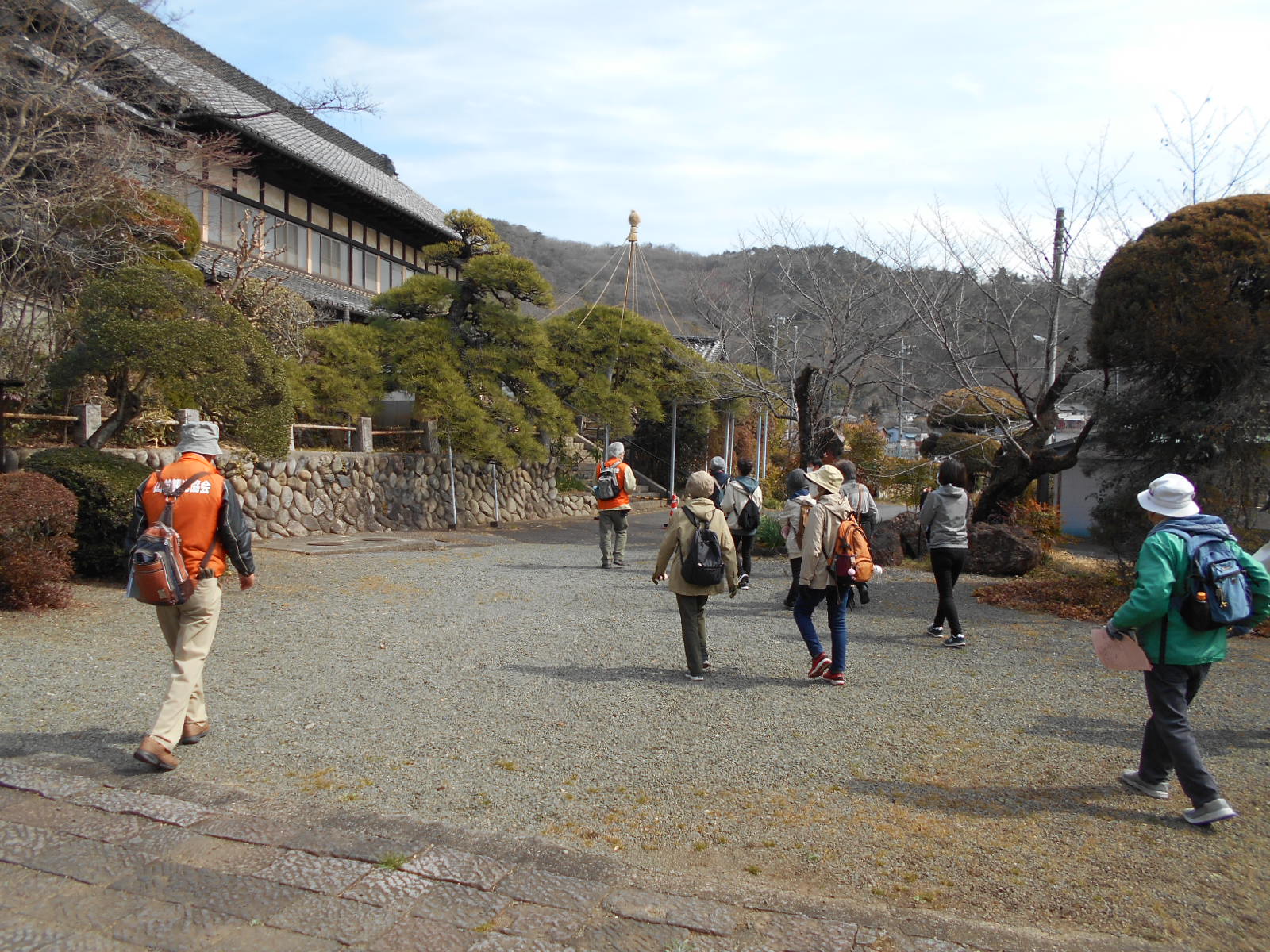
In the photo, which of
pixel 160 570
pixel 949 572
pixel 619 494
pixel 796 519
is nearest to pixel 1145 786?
pixel 949 572

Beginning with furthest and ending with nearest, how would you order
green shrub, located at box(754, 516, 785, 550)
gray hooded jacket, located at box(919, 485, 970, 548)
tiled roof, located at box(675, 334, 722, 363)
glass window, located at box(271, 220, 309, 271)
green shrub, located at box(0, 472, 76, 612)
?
tiled roof, located at box(675, 334, 722, 363) → glass window, located at box(271, 220, 309, 271) → green shrub, located at box(754, 516, 785, 550) → gray hooded jacket, located at box(919, 485, 970, 548) → green shrub, located at box(0, 472, 76, 612)

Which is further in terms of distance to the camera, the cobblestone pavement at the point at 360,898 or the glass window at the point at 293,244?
the glass window at the point at 293,244

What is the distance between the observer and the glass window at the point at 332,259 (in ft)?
62.1

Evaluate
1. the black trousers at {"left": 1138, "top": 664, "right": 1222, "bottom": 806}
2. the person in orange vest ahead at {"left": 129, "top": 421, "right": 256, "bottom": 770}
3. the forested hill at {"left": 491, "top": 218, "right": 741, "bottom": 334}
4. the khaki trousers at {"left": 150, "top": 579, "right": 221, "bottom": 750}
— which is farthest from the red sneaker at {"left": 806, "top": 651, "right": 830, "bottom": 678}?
the forested hill at {"left": 491, "top": 218, "right": 741, "bottom": 334}

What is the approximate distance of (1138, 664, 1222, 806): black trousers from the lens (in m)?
3.79

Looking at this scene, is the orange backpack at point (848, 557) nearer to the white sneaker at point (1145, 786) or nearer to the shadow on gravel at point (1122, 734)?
the shadow on gravel at point (1122, 734)

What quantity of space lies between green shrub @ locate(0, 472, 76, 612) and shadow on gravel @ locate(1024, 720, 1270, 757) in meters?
7.60

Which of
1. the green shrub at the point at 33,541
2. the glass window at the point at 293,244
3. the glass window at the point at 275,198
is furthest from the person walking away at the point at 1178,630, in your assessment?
the glass window at the point at 275,198

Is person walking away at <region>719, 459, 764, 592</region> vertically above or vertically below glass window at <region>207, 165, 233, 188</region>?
below

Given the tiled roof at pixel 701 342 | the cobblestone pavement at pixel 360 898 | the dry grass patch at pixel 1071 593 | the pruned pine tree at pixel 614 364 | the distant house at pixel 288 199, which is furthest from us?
the tiled roof at pixel 701 342

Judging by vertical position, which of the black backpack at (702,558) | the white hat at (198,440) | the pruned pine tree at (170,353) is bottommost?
the black backpack at (702,558)

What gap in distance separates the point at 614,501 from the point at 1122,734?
7021mm

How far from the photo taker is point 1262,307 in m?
8.23

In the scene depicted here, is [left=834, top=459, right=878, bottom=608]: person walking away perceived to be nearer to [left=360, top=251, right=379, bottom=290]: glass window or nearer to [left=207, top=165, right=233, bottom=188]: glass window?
[left=207, top=165, right=233, bottom=188]: glass window
